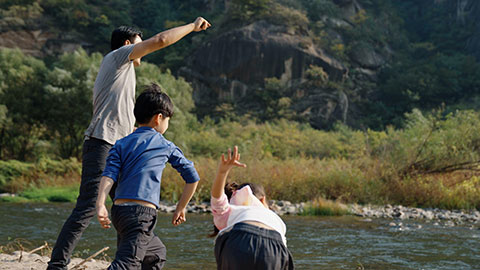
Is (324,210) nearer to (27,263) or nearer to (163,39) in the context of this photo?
(27,263)

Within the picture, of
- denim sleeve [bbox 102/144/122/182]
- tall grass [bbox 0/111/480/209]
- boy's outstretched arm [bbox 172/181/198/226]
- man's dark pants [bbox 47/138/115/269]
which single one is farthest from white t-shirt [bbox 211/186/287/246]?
tall grass [bbox 0/111/480/209]

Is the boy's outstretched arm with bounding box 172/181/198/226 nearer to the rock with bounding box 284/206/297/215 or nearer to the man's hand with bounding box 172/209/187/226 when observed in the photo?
the man's hand with bounding box 172/209/187/226

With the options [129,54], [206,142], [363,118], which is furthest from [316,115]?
[129,54]

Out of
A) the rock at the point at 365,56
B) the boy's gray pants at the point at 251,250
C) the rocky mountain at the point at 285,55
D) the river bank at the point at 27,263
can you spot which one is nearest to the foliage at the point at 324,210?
the river bank at the point at 27,263

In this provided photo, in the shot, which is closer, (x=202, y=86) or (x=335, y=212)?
(x=335, y=212)

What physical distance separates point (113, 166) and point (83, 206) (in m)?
0.62

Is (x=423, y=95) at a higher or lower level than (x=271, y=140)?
higher

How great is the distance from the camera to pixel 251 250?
2385 mm

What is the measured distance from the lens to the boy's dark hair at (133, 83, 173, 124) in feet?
9.62

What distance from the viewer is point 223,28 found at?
37.0m

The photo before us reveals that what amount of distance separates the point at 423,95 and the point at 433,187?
81.8 ft

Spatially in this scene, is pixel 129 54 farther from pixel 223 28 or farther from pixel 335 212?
pixel 223 28

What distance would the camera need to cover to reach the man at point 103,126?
3207 millimetres

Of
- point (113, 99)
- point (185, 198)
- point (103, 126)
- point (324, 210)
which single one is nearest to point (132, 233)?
→ point (185, 198)
